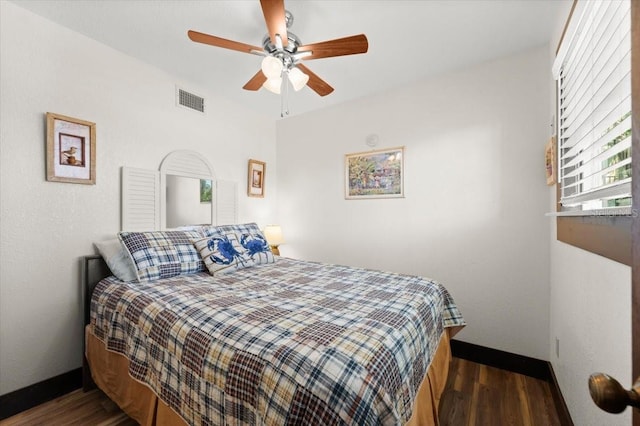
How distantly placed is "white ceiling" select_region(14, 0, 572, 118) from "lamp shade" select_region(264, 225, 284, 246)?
169 centimetres

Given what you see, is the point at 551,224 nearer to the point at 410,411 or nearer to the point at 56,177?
the point at 410,411

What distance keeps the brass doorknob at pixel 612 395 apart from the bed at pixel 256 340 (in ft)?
1.89

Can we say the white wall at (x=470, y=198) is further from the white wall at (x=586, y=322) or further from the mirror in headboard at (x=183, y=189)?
the mirror in headboard at (x=183, y=189)

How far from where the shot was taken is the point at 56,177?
1817 mm

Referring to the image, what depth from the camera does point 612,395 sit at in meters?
0.36

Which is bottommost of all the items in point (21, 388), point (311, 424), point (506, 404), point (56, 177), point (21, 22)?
point (506, 404)

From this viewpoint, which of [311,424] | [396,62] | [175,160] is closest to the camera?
[311,424]

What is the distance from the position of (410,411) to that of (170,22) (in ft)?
8.46

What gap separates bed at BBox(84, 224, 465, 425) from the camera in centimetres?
85

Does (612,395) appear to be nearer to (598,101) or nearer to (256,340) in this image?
(256,340)

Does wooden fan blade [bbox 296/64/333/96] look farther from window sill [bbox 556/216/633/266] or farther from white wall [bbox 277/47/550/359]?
window sill [bbox 556/216/633/266]

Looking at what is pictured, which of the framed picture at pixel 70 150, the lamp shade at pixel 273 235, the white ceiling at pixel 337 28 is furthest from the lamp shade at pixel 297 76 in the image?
the lamp shade at pixel 273 235

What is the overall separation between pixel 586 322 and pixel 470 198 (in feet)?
4.25

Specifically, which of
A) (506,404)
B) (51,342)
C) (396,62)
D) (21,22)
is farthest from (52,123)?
(506,404)
